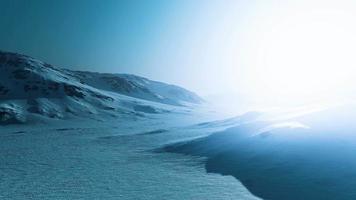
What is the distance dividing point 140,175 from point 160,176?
4.62 ft

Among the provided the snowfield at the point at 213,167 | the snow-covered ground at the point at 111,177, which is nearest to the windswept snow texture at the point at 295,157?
the snowfield at the point at 213,167

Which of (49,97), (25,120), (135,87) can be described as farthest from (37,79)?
(135,87)

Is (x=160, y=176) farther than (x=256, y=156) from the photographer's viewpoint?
No

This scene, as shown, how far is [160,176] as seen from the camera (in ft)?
71.0

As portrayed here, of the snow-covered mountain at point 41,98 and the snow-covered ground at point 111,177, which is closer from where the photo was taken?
the snow-covered ground at point 111,177

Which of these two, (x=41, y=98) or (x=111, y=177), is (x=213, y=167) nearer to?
(x=111, y=177)

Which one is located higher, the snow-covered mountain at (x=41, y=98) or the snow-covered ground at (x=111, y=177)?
the snow-covered mountain at (x=41, y=98)

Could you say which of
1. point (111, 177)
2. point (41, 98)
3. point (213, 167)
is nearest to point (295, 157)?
point (213, 167)

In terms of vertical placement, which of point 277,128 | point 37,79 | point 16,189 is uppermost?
point 37,79

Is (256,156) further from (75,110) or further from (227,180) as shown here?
(75,110)

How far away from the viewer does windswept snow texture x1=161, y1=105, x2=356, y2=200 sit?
57.1 ft

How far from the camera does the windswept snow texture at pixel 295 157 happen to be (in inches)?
685

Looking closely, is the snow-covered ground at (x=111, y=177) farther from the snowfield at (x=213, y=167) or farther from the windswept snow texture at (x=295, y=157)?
the windswept snow texture at (x=295, y=157)

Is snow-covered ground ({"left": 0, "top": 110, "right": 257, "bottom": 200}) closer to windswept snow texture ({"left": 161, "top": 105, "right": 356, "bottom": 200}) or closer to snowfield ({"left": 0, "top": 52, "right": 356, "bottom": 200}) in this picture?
snowfield ({"left": 0, "top": 52, "right": 356, "bottom": 200})
